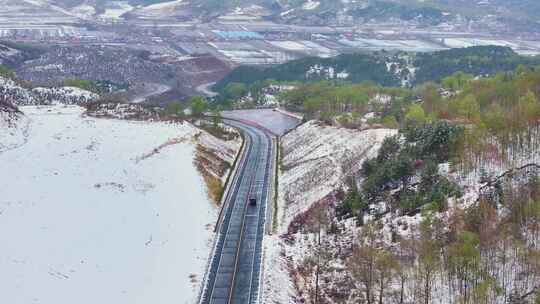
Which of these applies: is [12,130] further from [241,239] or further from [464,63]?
[464,63]

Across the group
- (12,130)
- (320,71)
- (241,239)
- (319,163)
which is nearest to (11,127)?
(12,130)

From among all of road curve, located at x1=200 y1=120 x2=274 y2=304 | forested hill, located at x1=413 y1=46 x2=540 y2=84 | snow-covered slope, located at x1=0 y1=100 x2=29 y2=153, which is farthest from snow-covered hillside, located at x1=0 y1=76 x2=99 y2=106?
forested hill, located at x1=413 y1=46 x2=540 y2=84

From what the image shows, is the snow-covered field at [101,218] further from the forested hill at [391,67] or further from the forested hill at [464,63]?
the forested hill at [464,63]

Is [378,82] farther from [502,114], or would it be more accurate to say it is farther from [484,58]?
[502,114]

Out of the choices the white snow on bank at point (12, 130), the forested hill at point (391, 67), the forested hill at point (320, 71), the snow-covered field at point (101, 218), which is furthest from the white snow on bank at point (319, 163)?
the forested hill at point (320, 71)

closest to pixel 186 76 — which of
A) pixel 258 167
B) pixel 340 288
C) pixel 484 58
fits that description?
pixel 484 58
